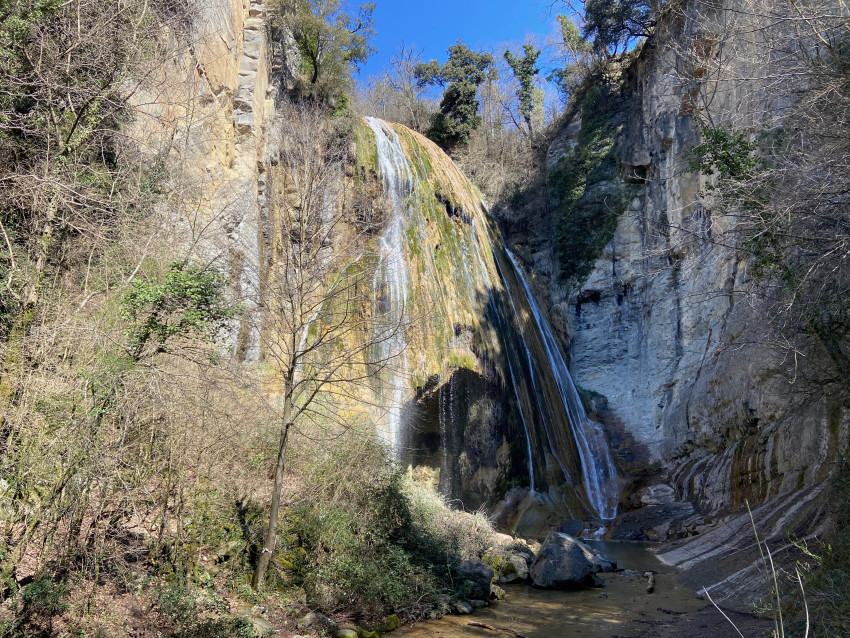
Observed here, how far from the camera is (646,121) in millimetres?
21641

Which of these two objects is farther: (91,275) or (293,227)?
(293,227)

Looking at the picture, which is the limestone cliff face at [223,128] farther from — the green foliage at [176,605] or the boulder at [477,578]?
the green foliage at [176,605]

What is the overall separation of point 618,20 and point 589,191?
6.30 metres

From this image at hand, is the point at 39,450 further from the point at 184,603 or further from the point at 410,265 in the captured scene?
the point at 410,265

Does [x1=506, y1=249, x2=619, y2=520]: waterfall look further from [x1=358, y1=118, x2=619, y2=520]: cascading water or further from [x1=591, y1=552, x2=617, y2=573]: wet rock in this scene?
[x1=591, y1=552, x2=617, y2=573]: wet rock

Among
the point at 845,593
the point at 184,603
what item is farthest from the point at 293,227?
the point at 845,593

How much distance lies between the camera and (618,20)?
871 inches

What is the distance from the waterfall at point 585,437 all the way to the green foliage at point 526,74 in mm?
11184

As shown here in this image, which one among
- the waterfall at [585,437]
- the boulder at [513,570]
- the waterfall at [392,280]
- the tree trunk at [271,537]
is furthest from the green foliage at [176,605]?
the waterfall at [585,437]

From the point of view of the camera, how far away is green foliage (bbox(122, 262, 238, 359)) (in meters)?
6.45

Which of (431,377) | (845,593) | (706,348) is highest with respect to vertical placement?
(706,348)

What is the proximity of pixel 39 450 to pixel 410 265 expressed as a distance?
10.8m

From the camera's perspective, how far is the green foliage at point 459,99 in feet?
86.5

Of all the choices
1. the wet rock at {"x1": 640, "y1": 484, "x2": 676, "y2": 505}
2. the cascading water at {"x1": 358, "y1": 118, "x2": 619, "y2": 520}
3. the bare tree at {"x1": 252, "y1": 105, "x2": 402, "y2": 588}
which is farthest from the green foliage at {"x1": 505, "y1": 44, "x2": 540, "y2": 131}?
the wet rock at {"x1": 640, "y1": 484, "x2": 676, "y2": 505}
